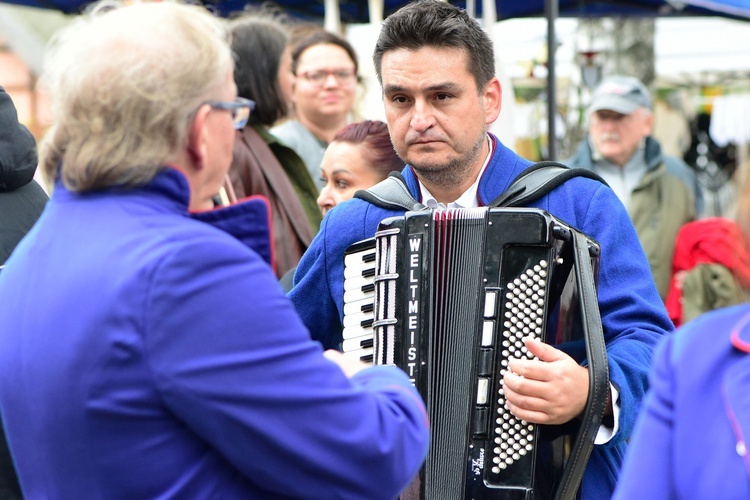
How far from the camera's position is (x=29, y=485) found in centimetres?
189

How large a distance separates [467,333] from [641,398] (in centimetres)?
44

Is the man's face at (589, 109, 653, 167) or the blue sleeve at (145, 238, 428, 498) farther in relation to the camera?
the man's face at (589, 109, 653, 167)

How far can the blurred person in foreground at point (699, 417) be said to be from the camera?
1.55 metres

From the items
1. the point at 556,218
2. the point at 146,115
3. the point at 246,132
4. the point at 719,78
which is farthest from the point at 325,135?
the point at 719,78

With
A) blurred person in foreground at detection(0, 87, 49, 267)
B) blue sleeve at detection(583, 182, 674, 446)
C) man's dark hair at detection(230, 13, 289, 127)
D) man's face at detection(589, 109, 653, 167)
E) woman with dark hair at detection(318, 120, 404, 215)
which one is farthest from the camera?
man's face at detection(589, 109, 653, 167)

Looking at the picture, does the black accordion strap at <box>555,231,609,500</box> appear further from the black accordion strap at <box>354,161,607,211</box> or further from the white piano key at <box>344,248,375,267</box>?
the white piano key at <box>344,248,375,267</box>

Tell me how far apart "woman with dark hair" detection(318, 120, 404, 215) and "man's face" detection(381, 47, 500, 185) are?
875 millimetres

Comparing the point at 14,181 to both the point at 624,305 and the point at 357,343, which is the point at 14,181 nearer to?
the point at 357,343

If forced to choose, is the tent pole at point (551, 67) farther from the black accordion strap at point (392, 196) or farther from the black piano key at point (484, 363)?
the black piano key at point (484, 363)

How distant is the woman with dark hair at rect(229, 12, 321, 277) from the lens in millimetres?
4621

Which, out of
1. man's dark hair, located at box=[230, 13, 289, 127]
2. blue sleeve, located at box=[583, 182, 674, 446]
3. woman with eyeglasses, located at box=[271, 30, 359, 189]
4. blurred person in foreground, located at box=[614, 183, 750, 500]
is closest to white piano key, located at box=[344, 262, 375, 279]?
blue sleeve, located at box=[583, 182, 674, 446]

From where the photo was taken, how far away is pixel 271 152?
15.7 ft

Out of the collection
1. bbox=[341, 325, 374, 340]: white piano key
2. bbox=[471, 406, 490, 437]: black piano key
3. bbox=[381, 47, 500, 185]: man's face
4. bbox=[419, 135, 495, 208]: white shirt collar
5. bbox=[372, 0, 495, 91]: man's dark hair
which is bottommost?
bbox=[471, 406, 490, 437]: black piano key

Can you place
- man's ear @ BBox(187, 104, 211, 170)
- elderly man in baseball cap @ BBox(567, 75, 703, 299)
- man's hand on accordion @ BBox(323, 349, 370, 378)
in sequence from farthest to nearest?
elderly man in baseball cap @ BBox(567, 75, 703, 299) < man's hand on accordion @ BBox(323, 349, 370, 378) < man's ear @ BBox(187, 104, 211, 170)
